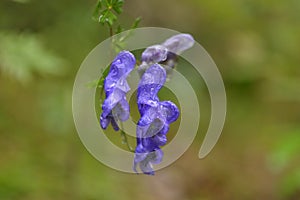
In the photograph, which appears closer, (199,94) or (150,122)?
(150,122)

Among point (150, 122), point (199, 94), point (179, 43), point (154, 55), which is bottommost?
point (150, 122)

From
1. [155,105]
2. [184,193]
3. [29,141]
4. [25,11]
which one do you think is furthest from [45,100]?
[155,105]

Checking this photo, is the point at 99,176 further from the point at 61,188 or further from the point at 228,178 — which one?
the point at 228,178

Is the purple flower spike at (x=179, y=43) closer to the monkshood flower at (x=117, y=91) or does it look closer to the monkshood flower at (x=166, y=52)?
the monkshood flower at (x=166, y=52)

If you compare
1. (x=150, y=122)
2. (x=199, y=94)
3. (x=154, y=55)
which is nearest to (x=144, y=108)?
(x=150, y=122)

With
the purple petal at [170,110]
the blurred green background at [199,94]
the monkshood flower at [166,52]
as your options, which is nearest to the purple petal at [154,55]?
the monkshood flower at [166,52]

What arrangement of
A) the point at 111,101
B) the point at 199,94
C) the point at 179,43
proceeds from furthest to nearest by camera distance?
the point at 199,94 < the point at 179,43 < the point at 111,101

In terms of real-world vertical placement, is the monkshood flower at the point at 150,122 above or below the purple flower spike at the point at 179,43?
below

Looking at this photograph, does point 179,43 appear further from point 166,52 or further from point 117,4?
point 117,4
